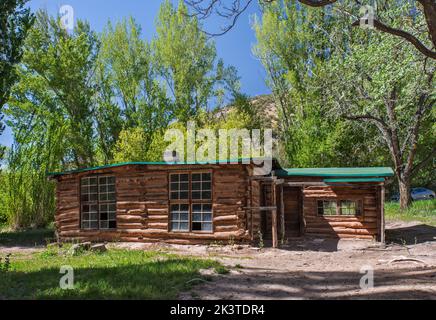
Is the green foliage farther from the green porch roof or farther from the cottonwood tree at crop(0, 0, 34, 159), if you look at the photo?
the green porch roof

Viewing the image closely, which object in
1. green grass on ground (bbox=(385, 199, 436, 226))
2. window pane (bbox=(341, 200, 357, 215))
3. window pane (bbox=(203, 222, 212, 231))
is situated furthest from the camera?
green grass on ground (bbox=(385, 199, 436, 226))

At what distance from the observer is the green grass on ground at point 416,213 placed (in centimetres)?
2247

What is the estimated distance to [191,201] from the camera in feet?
49.5

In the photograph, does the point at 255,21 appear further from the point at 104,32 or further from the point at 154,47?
the point at 104,32

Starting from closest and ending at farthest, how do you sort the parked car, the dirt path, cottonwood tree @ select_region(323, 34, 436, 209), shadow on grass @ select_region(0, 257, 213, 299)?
1. shadow on grass @ select_region(0, 257, 213, 299)
2. the dirt path
3. cottonwood tree @ select_region(323, 34, 436, 209)
4. the parked car

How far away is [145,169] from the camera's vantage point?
15.8 metres

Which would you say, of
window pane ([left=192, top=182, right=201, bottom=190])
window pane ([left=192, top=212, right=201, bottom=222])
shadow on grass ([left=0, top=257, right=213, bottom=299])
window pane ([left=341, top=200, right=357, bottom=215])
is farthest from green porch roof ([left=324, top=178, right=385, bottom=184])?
Answer: shadow on grass ([left=0, top=257, right=213, bottom=299])

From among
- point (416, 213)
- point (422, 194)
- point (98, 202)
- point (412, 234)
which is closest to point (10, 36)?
point (98, 202)

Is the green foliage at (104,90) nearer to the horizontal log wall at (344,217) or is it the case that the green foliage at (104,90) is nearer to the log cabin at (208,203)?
the log cabin at (208,203)

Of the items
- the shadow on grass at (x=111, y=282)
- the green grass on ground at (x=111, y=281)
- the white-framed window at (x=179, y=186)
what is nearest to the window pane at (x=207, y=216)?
the white-framed window at (x=179, y=186)

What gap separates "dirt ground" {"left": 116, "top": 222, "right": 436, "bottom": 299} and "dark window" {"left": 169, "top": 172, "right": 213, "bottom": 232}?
930 mm

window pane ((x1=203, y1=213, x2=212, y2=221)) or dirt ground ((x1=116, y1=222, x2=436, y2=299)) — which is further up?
window pane ((x1=203, y1=213, x2=212, y2=221))

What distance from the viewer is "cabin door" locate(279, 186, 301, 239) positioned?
61.5 ft

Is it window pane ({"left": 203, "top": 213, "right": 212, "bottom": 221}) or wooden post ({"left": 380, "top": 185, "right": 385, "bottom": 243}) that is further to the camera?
wooden post ({"left": 380, "top": 185, "right": 385, "bottom": 243})
